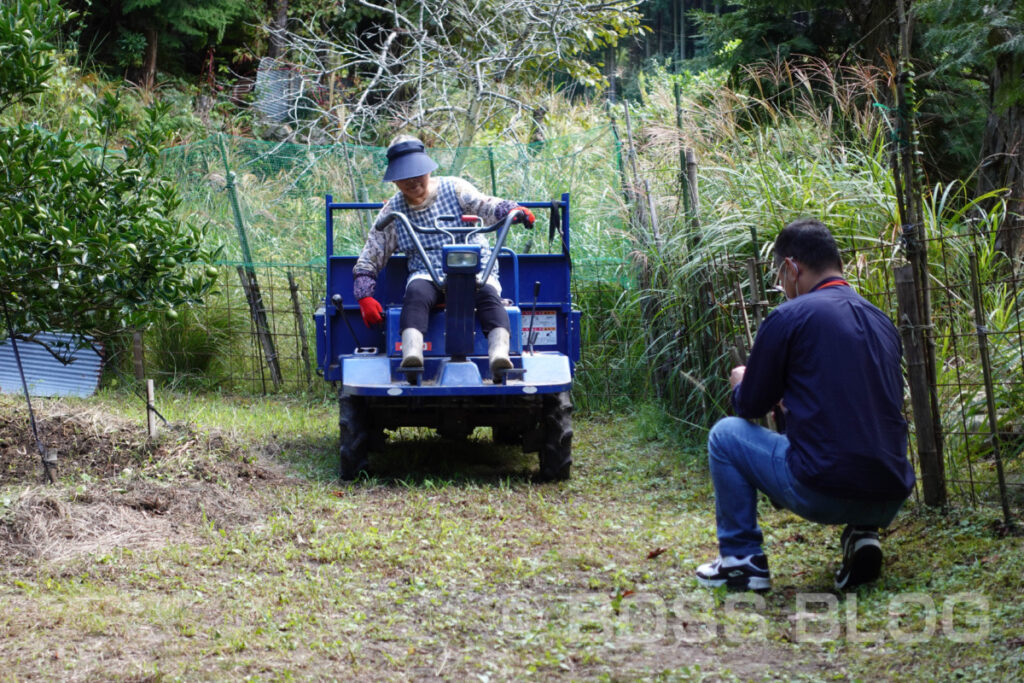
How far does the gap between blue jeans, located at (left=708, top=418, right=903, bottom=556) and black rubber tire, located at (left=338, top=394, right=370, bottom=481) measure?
2545 millimetres

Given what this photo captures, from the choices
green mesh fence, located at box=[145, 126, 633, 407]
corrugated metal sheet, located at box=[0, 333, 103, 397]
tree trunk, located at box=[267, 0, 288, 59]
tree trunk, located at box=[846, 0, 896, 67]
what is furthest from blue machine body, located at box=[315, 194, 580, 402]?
tree trunk, located at box=[267, 0, 288, 59]

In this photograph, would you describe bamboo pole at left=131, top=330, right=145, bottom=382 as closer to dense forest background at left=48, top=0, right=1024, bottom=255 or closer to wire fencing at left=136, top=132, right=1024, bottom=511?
wire fencing at left=136, top=132, right=1024, bottom=511

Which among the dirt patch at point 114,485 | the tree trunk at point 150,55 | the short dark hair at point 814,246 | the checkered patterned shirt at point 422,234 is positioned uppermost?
the tree trunk at point 150,55

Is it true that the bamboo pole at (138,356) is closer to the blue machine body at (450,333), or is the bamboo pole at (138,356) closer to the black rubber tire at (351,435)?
the blue machine body at (450,333)

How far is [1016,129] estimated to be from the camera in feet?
23.2

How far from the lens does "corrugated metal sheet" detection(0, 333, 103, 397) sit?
911cm

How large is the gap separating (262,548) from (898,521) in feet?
9.26

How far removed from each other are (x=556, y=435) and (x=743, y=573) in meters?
2.13

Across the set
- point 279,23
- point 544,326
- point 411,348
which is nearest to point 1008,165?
point 544,326

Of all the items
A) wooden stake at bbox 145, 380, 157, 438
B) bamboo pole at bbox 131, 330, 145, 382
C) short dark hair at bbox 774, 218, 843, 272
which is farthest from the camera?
bamboo pole at bbox 131, 330, 145, 382

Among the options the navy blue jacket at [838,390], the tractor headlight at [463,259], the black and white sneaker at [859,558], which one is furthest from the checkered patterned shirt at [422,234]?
the black and white sneaker at [859,558]

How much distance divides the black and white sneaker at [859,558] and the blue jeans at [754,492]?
5 cm

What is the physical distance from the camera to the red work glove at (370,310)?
6254mm

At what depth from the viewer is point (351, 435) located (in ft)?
20.0
